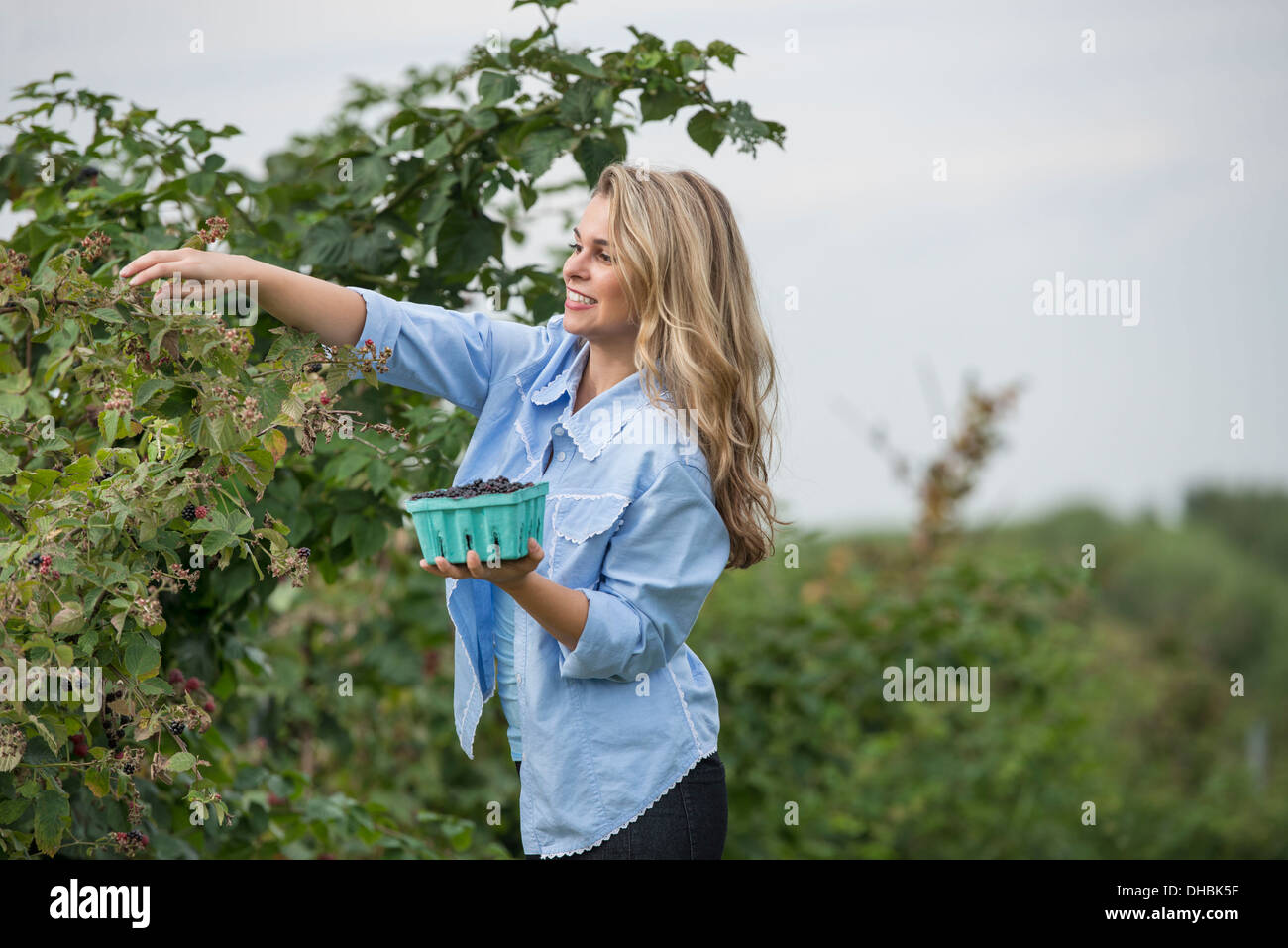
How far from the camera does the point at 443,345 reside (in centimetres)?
181

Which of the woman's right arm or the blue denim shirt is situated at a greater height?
the woman's right arm

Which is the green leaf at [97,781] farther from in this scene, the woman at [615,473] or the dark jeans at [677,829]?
the dark jeans at [677,829]

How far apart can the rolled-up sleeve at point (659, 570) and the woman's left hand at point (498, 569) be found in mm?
167

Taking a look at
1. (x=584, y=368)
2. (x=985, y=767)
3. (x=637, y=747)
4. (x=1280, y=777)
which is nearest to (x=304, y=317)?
(x=584, y=368)

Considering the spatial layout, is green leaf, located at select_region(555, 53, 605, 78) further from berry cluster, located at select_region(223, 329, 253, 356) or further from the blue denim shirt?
berry cluster, located at select_region(223, 329, 253, 356)

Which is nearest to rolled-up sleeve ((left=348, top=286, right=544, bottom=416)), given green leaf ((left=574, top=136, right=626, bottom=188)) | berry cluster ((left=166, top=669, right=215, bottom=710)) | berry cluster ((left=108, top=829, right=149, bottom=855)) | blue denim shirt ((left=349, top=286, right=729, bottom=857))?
blue denim shirt ((left=349, top=286, right=729, bottom=857))

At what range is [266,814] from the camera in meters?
2.62

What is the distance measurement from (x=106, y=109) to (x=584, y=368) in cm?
120

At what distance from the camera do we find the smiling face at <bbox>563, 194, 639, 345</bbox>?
1.77m

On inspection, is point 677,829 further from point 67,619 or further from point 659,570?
point 67,619

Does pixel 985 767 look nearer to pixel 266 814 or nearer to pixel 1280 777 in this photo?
pixel 1280 777

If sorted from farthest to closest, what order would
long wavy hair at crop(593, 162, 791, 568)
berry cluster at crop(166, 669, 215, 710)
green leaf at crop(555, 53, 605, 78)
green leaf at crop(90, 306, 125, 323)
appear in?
green leaf at crop(555, 53, 605, 78)
berry cluster at crop(166, 669, 215, 710)
long wavy hair at crop(593, 162, 791, 568)
green leaf at crop(90, 306, 125, 323)

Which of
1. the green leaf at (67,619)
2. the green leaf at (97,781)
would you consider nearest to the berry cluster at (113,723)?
the green leaf at (97,781)

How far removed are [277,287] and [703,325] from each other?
61 cm
